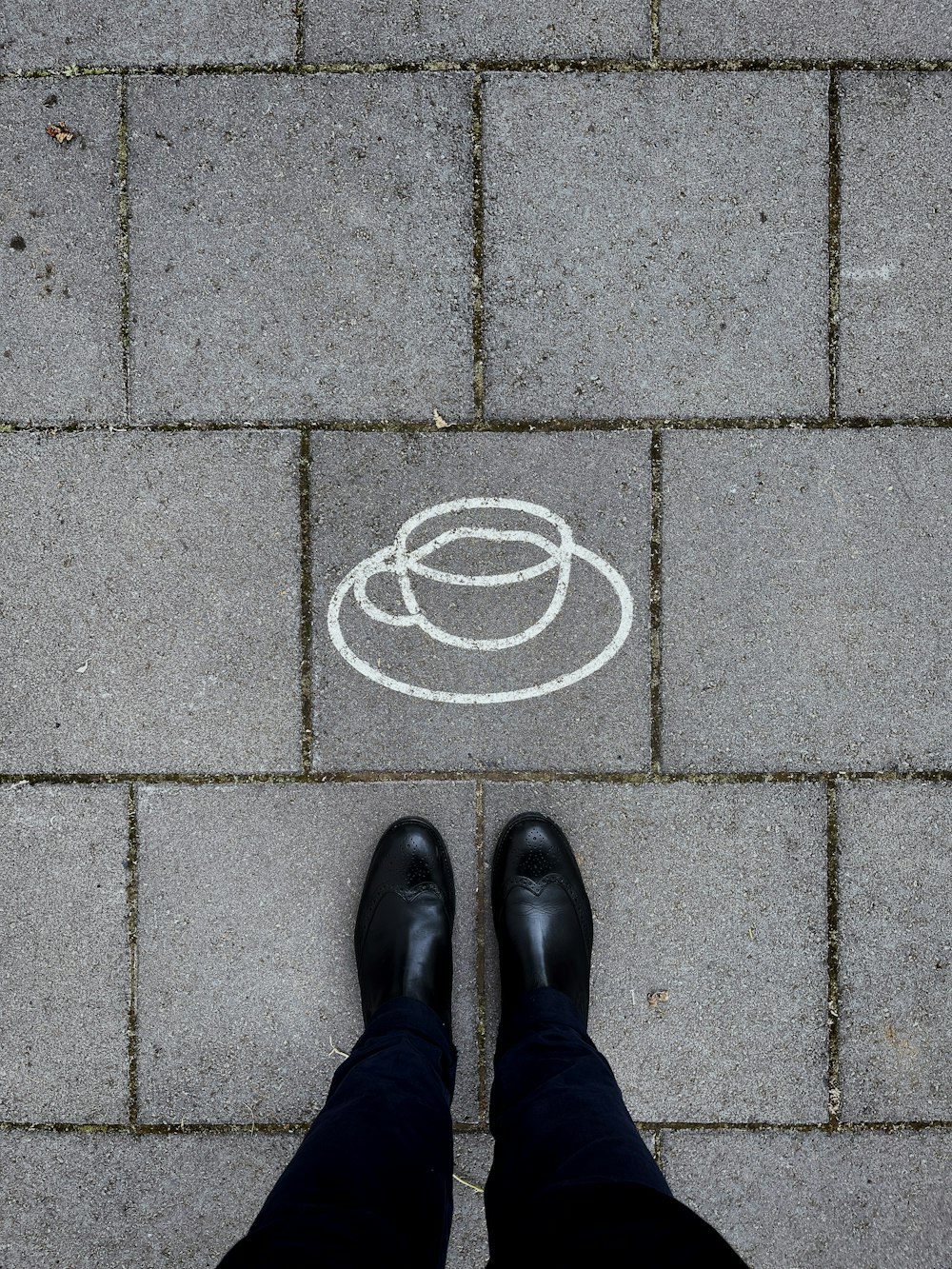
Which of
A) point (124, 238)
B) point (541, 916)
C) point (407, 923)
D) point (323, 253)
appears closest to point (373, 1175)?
point (407, 923)

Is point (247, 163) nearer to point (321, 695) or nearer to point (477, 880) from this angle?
point (321, 695)

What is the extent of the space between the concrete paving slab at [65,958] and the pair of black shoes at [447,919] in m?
0.71

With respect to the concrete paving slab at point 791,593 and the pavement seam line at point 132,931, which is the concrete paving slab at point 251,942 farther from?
the concrete paving slab at point 791,593

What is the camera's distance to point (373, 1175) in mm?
1741

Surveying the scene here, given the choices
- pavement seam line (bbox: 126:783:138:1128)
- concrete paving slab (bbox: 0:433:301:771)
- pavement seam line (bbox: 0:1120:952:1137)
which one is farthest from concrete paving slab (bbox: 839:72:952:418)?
pavement seam line (bbox: 126:783:138:1128)

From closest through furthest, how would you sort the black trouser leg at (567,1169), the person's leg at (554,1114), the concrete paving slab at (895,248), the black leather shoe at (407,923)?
the black trouser leg at (567,1169) → the person's leg at (554,1114) → the black leather shoe at (407,923) → the concrete paving slab at (895,248)

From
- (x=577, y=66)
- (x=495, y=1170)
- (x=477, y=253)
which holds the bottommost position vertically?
(x=495, y=1170)

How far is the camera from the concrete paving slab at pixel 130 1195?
7.97 ft

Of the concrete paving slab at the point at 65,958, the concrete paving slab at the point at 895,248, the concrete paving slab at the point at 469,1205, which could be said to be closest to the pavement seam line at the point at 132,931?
the concrete paving slab at the point at 65,958

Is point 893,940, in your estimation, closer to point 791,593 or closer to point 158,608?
point 791,593

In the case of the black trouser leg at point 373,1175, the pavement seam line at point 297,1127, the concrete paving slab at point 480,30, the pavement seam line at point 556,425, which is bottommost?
the pavement seam line at point 297,1127

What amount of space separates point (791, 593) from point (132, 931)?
6.76 ft

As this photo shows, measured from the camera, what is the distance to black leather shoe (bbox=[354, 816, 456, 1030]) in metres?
2.32

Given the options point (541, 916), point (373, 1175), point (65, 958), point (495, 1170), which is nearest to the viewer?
point (373, 1175)
